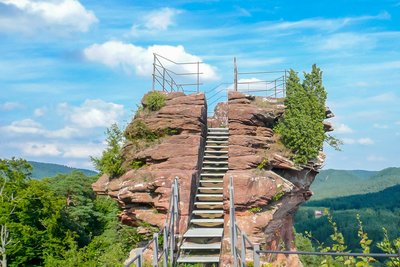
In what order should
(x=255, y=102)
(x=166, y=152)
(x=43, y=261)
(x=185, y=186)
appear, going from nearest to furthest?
(x=185, y=186) < (x=166, y=152) < (x=255, y=102) < (x=43, y=261)

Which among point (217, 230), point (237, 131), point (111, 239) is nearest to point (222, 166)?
point (237, 131)

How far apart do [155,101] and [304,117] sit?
5917 mm

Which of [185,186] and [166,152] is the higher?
[166,152]

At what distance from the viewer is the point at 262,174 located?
1531 centimetres

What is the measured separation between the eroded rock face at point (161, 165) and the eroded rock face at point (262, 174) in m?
1.33

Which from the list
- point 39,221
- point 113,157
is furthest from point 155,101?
point 39,221

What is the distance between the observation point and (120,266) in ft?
43.3

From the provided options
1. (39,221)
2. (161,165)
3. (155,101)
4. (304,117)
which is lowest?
(39,221)

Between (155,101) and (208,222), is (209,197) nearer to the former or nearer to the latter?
(208,222)

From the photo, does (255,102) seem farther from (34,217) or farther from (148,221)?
(34,217)

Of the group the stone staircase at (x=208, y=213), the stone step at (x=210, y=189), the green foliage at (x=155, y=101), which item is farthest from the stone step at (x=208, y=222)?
the green foliage at (x=155, y=101)

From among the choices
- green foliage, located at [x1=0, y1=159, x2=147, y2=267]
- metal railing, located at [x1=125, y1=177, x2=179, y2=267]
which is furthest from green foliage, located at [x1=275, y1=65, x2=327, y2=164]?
green foliage, located at [x1=0, y1=159, x2=147, y2=267]

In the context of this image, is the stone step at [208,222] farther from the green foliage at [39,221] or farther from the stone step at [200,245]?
the green foliage at [39,221]

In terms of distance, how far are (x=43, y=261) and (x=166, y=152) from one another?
66.7 feet
